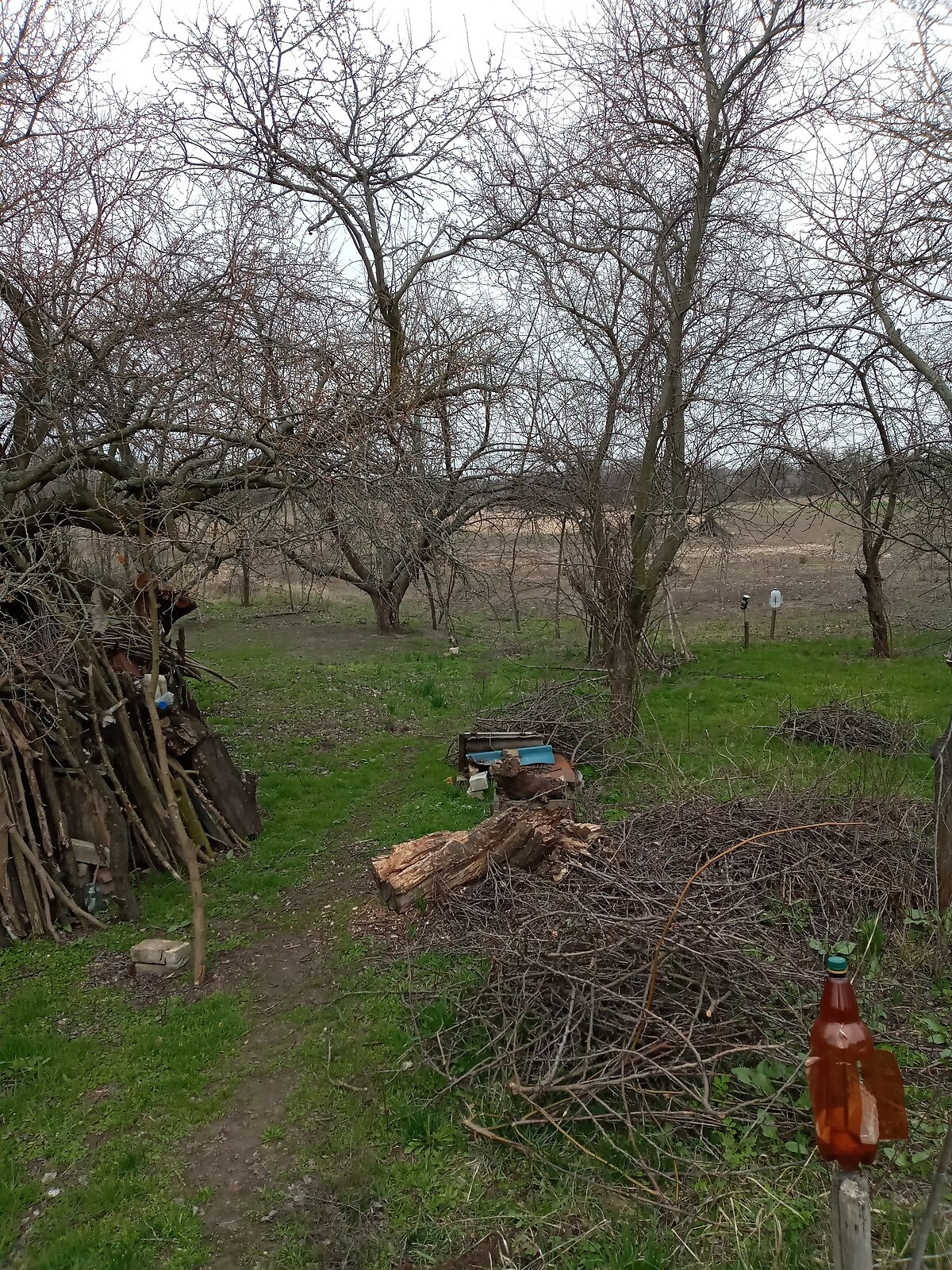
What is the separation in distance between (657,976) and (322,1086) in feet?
5.26

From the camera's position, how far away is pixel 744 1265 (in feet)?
8.59

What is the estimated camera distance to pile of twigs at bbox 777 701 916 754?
841cm

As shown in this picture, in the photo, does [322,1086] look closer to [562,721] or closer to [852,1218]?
[852,1218]

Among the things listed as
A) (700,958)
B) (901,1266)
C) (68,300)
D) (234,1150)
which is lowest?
(234,1150)

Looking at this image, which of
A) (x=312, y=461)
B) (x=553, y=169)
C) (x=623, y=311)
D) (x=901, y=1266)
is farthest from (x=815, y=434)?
(x=901, y=1266)

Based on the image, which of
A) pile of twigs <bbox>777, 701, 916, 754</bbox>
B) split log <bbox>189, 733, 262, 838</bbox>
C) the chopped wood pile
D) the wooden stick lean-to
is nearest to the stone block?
the wooden stick lean-to

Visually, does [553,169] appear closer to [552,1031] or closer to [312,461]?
[312,461]

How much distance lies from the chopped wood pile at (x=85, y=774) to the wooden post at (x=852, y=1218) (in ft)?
15.0

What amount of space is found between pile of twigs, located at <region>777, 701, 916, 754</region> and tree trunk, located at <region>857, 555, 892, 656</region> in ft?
16.0

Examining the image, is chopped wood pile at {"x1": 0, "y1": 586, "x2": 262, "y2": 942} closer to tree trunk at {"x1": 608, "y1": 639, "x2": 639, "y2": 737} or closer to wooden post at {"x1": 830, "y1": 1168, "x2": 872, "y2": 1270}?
tree trunk at {"x1": 608, "y1": 639, "x2": 639, "y2": 737}

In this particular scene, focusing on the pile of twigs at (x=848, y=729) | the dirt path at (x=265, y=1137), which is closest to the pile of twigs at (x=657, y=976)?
the dirt path at (x=265, y=1137)

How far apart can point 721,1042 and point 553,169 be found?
8.06m

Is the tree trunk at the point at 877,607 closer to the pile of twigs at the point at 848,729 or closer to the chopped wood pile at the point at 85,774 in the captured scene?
the pile of twigs at the point at 848,729

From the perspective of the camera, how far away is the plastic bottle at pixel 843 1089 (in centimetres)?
149
